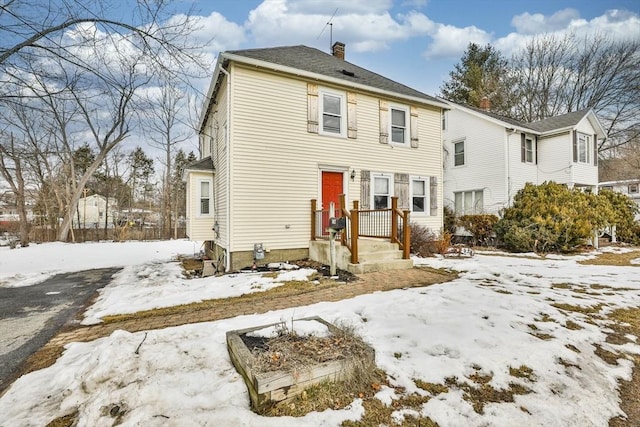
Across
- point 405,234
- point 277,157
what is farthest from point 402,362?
point 277,157

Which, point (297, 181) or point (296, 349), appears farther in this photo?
point (297, 181)

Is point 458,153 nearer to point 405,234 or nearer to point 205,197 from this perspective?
point 405,234

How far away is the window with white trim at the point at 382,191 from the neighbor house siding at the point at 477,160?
675 cm

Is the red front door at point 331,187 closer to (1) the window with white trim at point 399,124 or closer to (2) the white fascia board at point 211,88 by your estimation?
(1) the window with white trim at point 399,124

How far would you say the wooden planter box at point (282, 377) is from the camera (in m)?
2.10

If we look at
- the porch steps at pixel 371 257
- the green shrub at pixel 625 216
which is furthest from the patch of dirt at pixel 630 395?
the green shrub at pixel 625 216

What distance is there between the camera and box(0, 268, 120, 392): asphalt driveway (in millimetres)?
3205

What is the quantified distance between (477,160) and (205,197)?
42.4 feet

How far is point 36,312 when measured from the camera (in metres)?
4.73

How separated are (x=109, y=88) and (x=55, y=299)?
425cm

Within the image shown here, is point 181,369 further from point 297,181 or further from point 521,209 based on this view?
point 521,209

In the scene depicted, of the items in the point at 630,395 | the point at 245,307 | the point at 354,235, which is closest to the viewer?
the point at 630,395

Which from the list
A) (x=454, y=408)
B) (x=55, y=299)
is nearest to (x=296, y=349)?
→ (x=454, y=408)

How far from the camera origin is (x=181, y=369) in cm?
261
